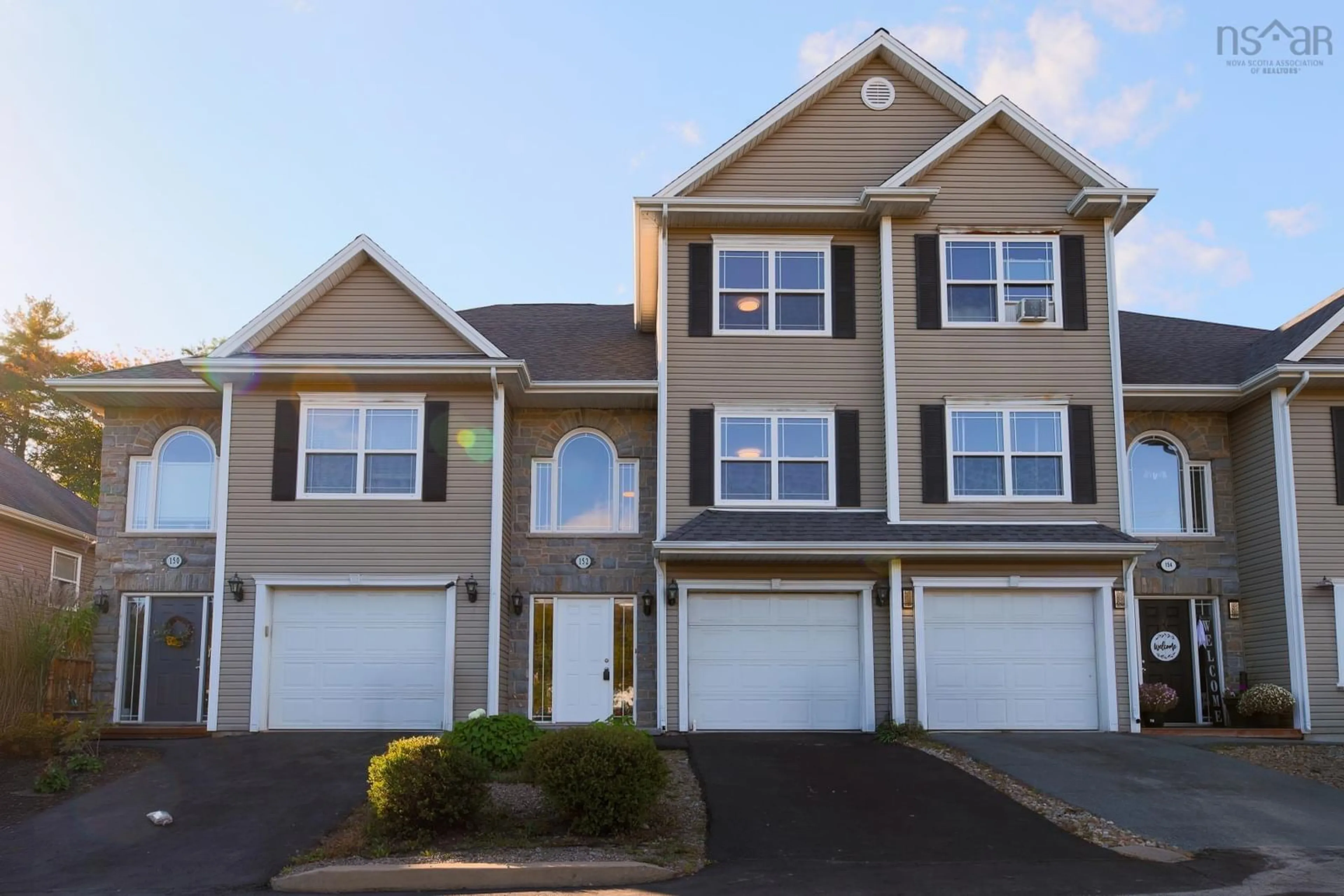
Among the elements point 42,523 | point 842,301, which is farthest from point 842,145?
point 42,523

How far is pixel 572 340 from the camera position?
20.2m

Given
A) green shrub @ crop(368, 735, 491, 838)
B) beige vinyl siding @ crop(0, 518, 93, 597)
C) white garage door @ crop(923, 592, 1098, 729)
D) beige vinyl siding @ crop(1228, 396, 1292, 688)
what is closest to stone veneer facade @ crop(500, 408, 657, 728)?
white garage door @ crop(923, 592, 1098, 729)

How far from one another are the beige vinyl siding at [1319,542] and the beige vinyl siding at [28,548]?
19845 millimetres

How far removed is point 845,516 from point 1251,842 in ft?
23.4

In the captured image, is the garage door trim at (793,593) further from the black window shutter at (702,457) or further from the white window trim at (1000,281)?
the white window trim at (1000,281)

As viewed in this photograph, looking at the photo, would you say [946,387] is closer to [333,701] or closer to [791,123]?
[791,123]

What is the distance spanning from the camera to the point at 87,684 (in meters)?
20.1

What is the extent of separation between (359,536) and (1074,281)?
34.5 feet

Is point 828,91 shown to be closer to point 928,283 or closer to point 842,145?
point 842,145

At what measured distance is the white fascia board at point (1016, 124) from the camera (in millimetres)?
17891

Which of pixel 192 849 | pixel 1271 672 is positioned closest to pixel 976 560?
pixel 1271 672

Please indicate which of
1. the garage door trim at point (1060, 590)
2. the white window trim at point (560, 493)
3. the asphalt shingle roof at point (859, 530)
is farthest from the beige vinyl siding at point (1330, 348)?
the white window trim at point (560, 493)

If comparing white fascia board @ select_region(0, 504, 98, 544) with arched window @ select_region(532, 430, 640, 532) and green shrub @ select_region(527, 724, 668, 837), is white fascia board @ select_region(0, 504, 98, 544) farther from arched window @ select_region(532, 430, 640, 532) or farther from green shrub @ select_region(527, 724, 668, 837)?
green shrub @ select_region(527, 724, 668, 837)

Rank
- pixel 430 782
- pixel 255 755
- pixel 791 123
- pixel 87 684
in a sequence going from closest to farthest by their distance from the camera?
pixel 430 782, pixel 255 755, pixel 791 123, pixel 87 684
